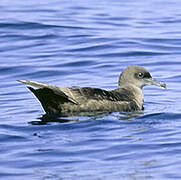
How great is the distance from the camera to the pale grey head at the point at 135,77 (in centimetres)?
1172

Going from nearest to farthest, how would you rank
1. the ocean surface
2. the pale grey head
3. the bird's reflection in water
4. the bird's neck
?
the ocean surface
the bird's reflection in water
the bird's neck
the pale grey head

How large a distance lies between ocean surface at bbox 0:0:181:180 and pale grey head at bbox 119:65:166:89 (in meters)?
0.43

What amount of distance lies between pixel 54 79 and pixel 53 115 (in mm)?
3353

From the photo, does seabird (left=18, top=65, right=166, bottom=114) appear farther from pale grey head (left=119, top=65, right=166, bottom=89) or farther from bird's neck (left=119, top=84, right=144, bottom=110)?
pale grey head (left=119, top=65, right=166, bottom=89)

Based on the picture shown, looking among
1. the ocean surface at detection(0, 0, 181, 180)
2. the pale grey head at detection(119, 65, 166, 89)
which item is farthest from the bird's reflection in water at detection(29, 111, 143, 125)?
the pale grey head at detection(119, 65, 166, 89)

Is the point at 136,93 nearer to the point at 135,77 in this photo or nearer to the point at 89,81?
the point at 135,77

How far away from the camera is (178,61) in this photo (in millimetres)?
15031

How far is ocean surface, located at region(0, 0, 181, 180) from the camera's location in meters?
7.78

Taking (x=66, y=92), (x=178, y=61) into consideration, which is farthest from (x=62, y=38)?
(x=66, y=92)

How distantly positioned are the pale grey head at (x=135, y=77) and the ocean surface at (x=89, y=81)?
0.43 metres

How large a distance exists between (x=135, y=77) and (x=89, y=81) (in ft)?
5.83

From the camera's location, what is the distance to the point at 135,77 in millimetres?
11734

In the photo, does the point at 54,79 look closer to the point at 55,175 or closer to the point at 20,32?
the point at 20,32

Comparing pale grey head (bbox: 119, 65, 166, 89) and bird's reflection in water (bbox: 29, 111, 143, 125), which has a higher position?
pale grey head (bbox: 119, 65, 166, 89)
